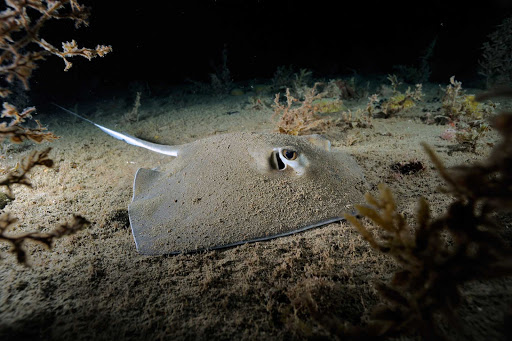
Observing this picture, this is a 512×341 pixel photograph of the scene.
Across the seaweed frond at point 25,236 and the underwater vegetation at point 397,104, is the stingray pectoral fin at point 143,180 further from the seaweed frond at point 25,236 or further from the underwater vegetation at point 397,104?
the underwater vegetation at point 397,104

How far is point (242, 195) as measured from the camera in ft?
8.71

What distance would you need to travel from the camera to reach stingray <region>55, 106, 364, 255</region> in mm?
2309

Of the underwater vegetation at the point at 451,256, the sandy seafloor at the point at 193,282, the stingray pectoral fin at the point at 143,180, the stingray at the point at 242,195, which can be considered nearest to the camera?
the underwater vegetation at the point at 451,256

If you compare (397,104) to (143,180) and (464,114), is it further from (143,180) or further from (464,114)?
(143,180)

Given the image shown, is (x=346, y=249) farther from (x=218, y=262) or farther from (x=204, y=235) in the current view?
(x=204, y=235)

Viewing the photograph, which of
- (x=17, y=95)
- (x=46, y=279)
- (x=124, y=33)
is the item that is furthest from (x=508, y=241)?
(x=124, y=33)

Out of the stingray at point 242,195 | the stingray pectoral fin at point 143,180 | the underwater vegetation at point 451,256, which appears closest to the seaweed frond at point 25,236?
the stingray at point 242,195

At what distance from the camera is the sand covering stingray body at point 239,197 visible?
2.31m

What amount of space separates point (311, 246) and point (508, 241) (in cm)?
158

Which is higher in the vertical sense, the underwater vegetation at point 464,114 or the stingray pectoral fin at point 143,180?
the underwater vegetation at point 464,114

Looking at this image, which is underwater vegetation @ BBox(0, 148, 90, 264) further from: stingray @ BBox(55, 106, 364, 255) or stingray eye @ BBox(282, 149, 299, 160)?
stingray eye @ BBox(282, 149, 299, 160)

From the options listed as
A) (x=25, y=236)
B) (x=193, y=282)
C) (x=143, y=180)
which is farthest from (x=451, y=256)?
(x=143, y=180)

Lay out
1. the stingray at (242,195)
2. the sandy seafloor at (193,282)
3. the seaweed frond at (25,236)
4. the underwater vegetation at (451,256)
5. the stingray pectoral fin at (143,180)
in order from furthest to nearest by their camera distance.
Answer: the stingray pectoral fin at (143,180)
the stingray at (242,195)
the seaweed frond at (25,236)
the sandy seafloor at (193,282)
the underwater vegetation at (451,256)

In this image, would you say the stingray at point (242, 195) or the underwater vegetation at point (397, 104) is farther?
the underwater vegetation at point (397, 104)
